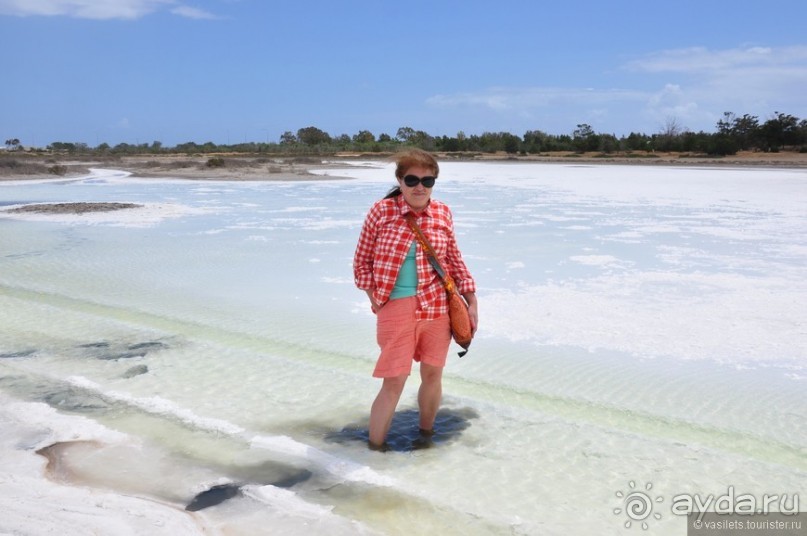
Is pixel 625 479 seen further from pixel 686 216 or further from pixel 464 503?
pixel 686 216

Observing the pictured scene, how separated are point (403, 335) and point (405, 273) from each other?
26 cm

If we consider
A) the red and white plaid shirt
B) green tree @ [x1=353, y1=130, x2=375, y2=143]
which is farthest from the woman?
green tree @ [x1=353, y1=130, x2=375, y2=143]

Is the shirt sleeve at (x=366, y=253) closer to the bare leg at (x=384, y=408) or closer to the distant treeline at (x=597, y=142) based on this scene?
the bare leg at (x=384, y=408)

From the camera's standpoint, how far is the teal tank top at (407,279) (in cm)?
325

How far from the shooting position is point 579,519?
9.43 ft

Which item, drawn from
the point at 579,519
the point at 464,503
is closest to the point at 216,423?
the point at 464,503

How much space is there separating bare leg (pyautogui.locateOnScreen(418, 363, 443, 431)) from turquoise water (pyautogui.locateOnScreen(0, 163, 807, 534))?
0.37ft

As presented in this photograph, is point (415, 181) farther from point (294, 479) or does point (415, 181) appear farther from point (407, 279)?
point (294, 479)

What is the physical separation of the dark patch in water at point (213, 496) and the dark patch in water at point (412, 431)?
639mm

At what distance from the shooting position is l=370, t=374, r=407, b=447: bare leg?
3.34 meters

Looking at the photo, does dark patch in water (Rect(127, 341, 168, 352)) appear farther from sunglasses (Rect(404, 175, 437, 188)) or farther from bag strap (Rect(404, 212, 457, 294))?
sunglasses (Rect(404, 175, 437, 188))

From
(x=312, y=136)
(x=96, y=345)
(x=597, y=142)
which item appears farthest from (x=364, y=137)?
(x=96, y=345)

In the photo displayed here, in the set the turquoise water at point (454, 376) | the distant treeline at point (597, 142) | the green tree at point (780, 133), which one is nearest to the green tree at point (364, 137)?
the distant treeline at point (597, 142)

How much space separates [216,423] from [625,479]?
6.28 ft
